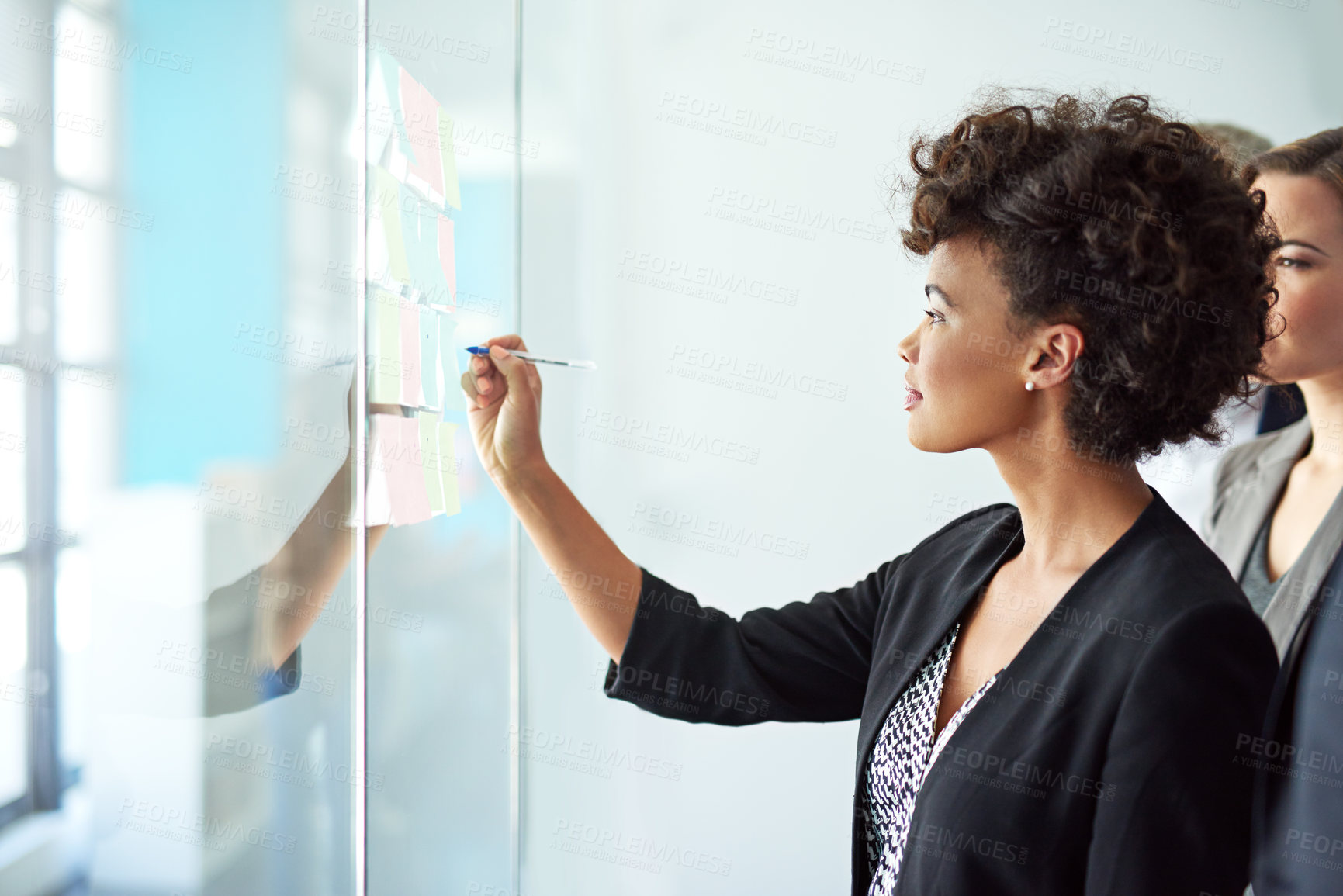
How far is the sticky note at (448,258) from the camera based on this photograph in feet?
4.43

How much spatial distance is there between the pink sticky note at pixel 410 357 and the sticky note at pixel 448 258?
5.7 inches

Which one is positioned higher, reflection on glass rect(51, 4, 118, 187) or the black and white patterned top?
reflection on glass rect(51, 4, 118, 187)

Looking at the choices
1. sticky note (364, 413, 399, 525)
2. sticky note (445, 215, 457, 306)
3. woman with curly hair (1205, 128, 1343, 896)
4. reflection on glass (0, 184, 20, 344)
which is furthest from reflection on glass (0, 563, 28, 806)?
woman with curly hair (1205, 128, 1343, 896)

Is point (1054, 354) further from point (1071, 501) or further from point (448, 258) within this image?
point (448, 258)

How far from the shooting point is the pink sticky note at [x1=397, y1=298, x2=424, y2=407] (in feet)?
3.89

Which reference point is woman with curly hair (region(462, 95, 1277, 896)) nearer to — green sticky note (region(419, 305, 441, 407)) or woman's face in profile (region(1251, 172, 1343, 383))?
woman's face in profile (region(1251, 172, 1343, 383))

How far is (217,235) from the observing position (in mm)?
807

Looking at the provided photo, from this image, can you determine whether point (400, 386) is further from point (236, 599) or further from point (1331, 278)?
point (1331, 278)

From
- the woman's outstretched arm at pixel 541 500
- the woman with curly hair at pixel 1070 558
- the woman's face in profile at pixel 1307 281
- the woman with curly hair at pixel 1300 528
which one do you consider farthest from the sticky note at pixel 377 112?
the woman's face in profile at pixel 1307 281

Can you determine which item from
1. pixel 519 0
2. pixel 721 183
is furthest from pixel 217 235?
pixel 721 183

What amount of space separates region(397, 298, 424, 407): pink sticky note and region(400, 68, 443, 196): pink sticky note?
189 millimetres

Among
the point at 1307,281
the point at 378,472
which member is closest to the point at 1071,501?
the point at 1307,281

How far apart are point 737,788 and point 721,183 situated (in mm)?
1413

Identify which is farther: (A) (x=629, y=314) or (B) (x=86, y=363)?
(A) (x=629, y=314)
